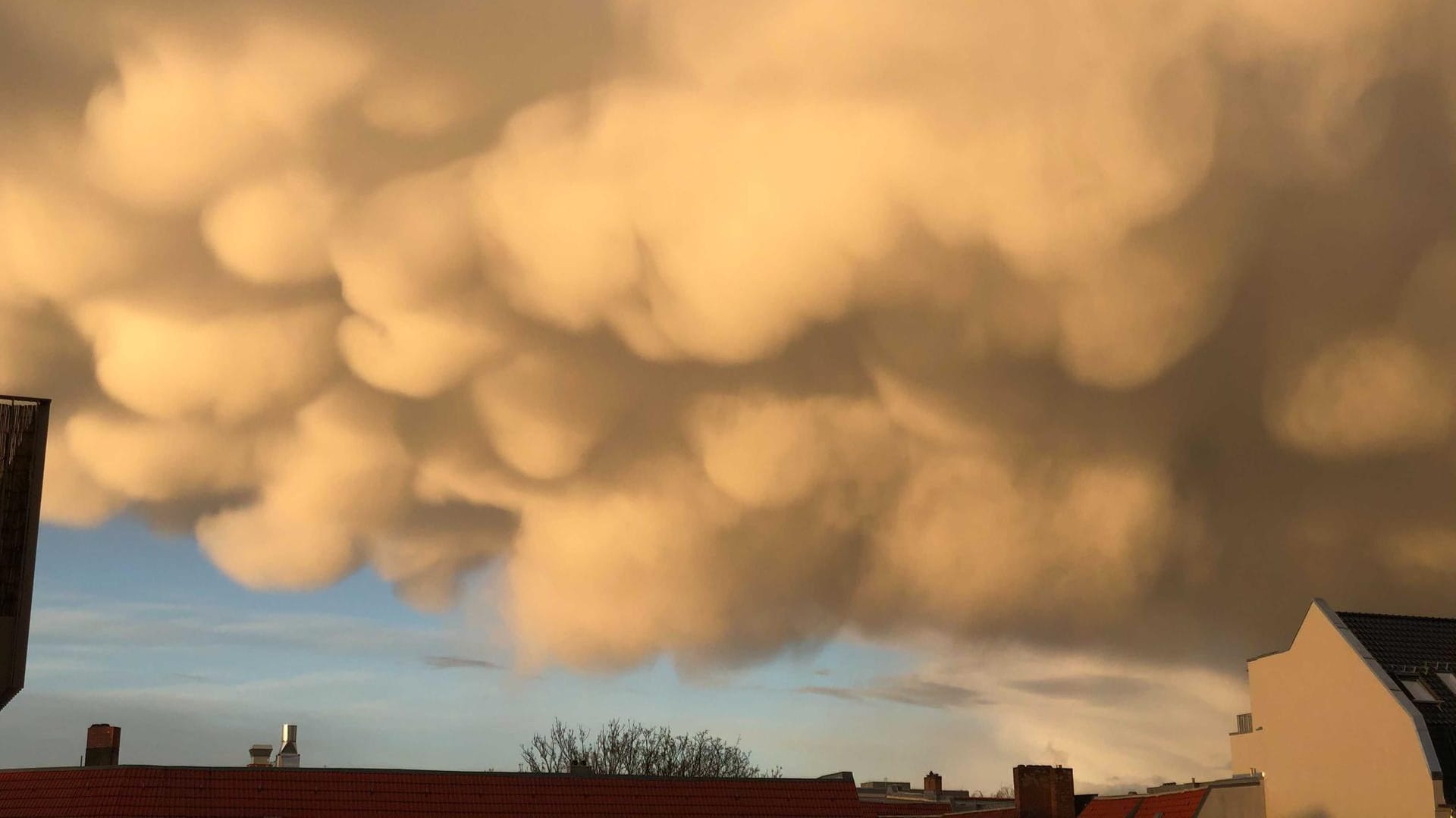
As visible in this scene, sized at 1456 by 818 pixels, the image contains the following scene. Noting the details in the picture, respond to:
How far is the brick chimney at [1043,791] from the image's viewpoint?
254ft

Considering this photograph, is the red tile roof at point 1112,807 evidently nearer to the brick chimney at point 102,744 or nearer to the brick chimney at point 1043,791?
the brick chimney at point 1043,791

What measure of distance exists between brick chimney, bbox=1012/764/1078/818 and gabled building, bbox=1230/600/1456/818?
317 inches

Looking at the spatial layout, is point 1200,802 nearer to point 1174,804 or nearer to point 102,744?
point 1174,804

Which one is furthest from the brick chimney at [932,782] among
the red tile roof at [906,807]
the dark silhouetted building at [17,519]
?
the dark silhouetted building at [17,519]

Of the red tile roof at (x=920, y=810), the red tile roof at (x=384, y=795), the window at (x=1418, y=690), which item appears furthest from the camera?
the red tile roof at (x=920, y=810)

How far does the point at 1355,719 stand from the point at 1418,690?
3094mm

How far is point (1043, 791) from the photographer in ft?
257

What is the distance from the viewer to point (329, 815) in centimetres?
6662

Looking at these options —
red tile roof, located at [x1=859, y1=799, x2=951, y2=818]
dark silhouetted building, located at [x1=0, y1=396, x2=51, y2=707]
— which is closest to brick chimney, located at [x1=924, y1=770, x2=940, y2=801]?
red tile roof, located at [x1=859, y1=799, x2=951, y2=818]

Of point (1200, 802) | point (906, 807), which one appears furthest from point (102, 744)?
point (1200, 802)

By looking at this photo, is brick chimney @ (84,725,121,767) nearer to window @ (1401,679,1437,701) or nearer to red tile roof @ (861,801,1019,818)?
red tile roof @ (861,801,1019,818)

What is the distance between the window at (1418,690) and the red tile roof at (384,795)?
25058 mm

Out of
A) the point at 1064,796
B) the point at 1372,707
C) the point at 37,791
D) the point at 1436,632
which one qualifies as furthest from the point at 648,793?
the point at 1436,632

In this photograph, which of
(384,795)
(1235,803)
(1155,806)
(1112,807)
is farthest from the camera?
(1112,807)
